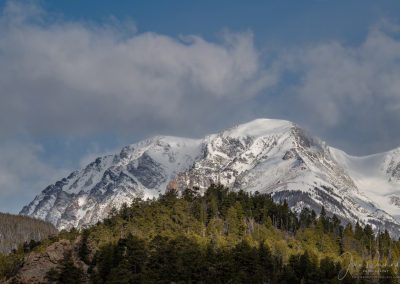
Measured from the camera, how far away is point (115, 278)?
588ft

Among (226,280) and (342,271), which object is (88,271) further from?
(342,271)

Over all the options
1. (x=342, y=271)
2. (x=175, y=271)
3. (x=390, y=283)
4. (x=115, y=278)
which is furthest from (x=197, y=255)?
(x=390, y=283)

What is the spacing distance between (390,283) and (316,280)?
20.2 m

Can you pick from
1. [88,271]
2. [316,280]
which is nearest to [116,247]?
[88,271]

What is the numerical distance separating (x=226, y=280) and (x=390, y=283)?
1649 inches

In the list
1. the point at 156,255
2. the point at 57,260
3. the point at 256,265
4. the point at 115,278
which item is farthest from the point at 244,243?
the point at 57,260

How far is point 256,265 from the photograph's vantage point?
184125 mm

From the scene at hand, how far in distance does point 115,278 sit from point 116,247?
19.4m

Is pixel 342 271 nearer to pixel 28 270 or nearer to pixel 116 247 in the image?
pixel 116 247

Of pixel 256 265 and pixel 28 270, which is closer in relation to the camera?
pixel 256 265

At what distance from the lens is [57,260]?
200 m

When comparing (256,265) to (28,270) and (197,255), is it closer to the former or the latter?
(197,255)

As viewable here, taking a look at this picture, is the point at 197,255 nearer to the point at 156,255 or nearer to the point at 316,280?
the point at 156,255

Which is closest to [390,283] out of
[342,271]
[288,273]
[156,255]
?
[342,271]
